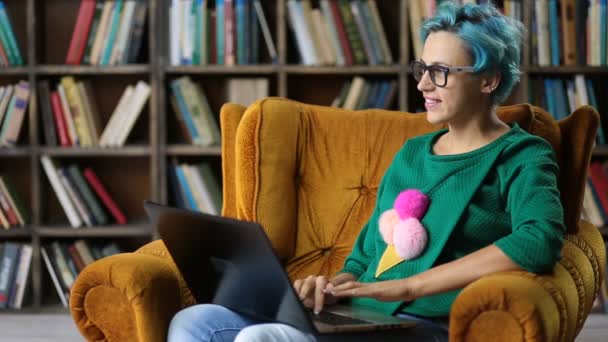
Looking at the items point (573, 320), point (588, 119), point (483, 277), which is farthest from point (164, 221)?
point (588, 119)

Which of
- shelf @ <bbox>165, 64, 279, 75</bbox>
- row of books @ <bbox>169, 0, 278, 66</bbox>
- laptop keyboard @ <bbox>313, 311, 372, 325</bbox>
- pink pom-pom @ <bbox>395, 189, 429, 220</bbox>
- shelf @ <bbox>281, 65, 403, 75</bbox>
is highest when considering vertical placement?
row of books @ <bbox>169, 0, 278, 66</bbox>

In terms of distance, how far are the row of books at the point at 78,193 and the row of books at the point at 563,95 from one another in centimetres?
171

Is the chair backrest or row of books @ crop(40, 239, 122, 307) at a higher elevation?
the chair backrest

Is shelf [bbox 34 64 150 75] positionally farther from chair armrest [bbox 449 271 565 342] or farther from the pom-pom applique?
chair armrest [bbox 449 271 565 342]

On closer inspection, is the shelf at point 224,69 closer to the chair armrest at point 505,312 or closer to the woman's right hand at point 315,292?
the woman's right hand at point 315,292

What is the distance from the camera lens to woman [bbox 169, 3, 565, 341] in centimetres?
171

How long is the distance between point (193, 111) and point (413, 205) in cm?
184

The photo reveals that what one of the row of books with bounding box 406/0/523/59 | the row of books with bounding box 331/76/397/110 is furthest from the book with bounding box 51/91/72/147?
the row of books with bounding box 406/0/523/59

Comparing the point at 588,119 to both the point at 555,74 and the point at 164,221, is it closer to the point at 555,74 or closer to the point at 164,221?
the point at 164,221

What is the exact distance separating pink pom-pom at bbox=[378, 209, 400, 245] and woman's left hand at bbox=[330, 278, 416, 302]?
169mm

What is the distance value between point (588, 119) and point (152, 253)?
106 cm

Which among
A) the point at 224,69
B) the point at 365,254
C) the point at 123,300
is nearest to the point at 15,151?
the point at 224,69

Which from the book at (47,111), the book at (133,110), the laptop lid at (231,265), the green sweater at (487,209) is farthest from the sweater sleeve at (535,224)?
the book at (47,111)

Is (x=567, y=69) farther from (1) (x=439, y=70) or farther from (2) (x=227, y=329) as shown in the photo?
(2) (x=227, y=329)
